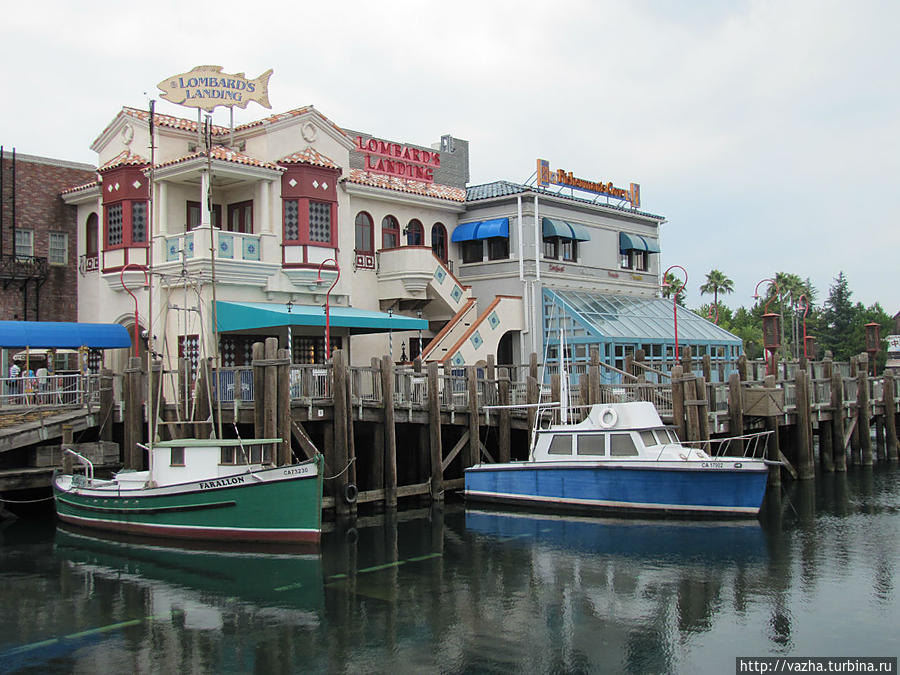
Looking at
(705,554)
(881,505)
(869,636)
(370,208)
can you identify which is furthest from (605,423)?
(370,208)

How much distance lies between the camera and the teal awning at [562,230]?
41.0 metres

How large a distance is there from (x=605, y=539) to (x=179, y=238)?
18699mm

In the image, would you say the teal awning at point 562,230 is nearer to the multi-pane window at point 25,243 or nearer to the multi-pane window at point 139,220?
the multi-pane window at point 139,220

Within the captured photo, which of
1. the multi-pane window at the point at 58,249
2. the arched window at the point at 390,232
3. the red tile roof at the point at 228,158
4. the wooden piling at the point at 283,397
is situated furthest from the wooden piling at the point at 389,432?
the multi-pane window at the point at 58,249

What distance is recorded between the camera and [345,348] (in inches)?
1448

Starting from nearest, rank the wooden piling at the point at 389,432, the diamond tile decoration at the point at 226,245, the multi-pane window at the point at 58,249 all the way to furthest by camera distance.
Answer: the wooden piling at the point at 389,432 < the diamond tile decoration at the point at 226,245 < the multi-pane window at the point at 58,249

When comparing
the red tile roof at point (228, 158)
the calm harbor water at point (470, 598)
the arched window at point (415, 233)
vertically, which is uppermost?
the red tile roof at point (228, 158)

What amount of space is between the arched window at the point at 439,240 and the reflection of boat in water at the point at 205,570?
823 inches

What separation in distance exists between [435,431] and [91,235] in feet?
59.0

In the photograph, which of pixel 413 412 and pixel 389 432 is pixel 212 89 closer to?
pixel 413 412

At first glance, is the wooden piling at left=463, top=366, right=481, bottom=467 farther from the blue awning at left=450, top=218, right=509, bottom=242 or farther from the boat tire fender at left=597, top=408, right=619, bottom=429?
the blue awning at left=450, top=218, right=509, bottom=242

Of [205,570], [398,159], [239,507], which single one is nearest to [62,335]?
[239,507]

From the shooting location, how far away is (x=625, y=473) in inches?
1043

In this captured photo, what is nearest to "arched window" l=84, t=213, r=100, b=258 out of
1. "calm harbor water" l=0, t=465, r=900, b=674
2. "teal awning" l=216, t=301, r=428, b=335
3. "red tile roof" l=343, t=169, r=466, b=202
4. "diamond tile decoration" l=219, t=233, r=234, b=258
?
"diamond tile decoration" l=219, t=233, r=234, b=258
